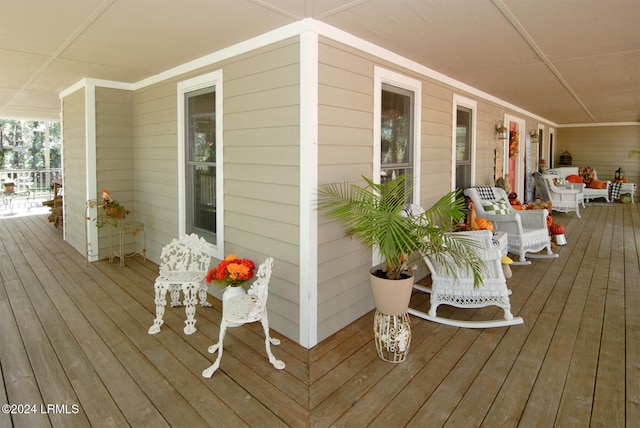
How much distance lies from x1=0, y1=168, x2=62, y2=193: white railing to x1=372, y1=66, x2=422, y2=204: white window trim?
9908 millimetres

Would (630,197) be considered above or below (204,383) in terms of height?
above

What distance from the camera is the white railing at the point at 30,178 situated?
9836mm

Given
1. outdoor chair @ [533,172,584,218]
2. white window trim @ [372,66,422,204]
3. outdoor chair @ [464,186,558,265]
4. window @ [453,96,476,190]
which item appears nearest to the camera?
white window trim @ [372,66,422,204]

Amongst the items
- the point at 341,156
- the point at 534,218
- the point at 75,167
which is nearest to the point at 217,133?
the point at 341,156

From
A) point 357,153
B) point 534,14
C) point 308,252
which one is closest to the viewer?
point 534,14

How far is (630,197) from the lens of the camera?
1057 centimetres

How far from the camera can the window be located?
4982mm

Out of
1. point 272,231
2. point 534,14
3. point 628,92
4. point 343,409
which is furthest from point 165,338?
point 628,92

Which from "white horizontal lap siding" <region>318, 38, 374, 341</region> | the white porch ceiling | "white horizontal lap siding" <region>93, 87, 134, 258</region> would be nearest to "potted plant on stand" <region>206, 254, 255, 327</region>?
"white horizontal lap siding" <region>318, 38, 374, 341</region>

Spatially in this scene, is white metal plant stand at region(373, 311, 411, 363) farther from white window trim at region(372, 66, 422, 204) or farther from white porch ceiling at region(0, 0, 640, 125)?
white porch ceiling at region(0, 0, 640, 125)

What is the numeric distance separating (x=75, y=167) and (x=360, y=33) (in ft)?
14.5

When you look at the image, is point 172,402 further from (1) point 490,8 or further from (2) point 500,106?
(2) point 500,106

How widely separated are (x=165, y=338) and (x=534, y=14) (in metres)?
3.35

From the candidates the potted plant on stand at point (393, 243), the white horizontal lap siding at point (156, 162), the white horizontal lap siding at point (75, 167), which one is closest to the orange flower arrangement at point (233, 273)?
the potted plant on stand at point (393, 243)
